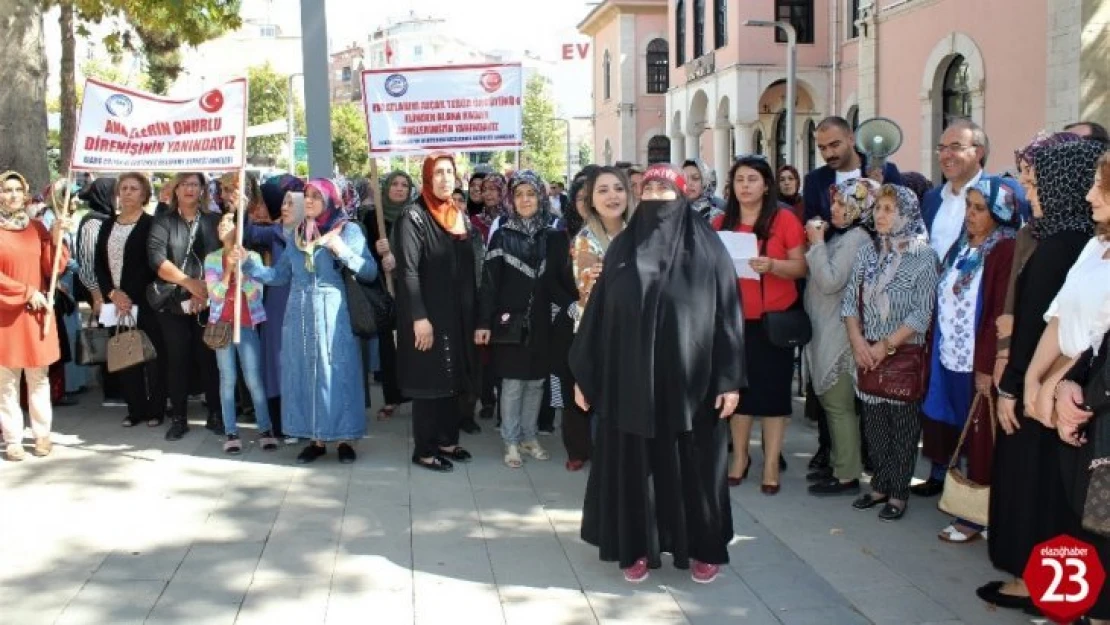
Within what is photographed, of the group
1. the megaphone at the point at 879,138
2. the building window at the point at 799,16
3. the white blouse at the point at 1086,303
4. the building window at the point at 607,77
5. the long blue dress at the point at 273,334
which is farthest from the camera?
the building window at the point at 607,77

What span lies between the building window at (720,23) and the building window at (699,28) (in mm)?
1693

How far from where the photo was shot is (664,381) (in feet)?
15.1

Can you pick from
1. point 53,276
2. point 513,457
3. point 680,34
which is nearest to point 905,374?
point 513,457

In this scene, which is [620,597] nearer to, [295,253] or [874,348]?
[874,348]

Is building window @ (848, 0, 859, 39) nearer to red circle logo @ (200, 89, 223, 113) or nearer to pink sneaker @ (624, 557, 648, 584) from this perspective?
red circle logo @ (200, 89, 223, 113)

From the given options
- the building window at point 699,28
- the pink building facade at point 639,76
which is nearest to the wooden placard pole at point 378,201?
the building window at point 699,28

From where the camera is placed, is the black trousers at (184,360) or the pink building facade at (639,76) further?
the pink building facade at (639,76)

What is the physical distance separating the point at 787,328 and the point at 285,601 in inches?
123

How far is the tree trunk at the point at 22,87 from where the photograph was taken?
9.67 metres

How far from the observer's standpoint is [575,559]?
16.7 ft

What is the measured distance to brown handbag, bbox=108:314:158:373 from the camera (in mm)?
7453

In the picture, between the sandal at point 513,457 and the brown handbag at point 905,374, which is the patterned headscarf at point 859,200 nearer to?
the brown handbag at point 905,374

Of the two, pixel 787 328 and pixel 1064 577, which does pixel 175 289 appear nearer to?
pixel 787 328

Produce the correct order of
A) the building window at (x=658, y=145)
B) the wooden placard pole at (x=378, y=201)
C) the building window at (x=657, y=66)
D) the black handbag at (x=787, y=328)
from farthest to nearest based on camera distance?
the building window at (x=658, y=145), the building window at (x=657, y=66), the wooden placard pole at (x=378, y=201), the black handbag at (x=787, y=328)
